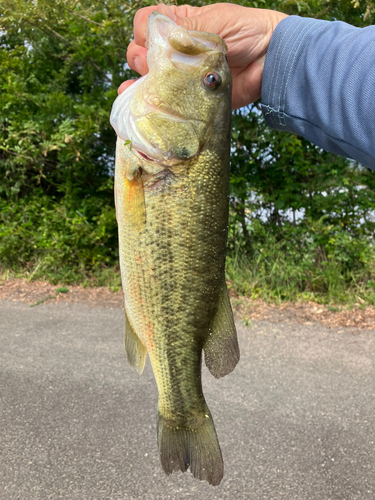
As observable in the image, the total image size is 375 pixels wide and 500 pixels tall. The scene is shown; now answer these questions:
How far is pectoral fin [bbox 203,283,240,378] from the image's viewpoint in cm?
164

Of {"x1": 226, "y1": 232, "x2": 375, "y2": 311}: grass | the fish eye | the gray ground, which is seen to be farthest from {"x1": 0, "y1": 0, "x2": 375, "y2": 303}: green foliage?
the fish eye

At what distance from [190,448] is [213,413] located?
252 cm

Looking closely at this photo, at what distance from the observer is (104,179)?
7.74m

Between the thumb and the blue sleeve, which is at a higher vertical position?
the thumb

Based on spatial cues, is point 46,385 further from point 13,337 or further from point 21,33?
point 21,33

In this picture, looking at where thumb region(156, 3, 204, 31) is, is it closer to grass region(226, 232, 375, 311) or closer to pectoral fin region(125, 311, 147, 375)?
pectoral fin region(125, 311, 147, 375)

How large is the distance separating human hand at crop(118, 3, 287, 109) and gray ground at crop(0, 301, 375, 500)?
119 inches

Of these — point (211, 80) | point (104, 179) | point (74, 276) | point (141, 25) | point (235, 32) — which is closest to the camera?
point (211, 80)

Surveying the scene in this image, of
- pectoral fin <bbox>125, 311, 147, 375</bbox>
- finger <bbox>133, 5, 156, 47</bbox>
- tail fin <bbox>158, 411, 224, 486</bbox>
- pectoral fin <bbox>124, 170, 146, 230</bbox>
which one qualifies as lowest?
tail fin <bbox>158, 411, 224, 486</bbox>

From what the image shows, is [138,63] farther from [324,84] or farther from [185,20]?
[324,84]

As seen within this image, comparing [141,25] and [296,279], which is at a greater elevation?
[141,25]

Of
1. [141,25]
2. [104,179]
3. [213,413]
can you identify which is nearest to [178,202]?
[141,25]

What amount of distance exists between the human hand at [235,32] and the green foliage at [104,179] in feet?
14.8

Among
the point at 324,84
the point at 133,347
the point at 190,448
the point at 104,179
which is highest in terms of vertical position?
the point at 324,84
